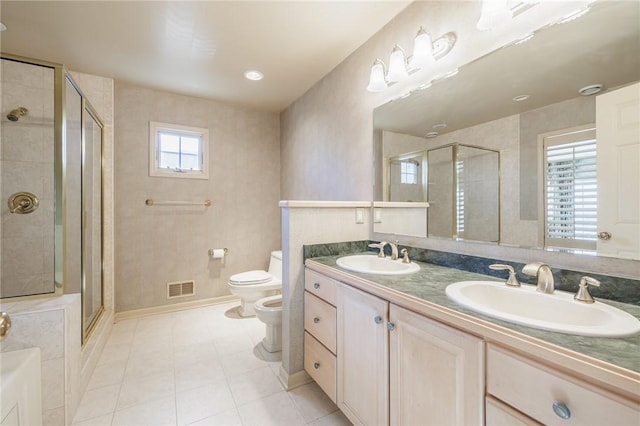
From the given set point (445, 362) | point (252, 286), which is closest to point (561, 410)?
point (445, 362)

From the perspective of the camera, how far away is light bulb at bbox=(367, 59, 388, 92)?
1735mm

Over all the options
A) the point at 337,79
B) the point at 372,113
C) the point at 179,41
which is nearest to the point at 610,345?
the point at 372,113

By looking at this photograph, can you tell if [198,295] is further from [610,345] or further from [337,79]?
[610,345]

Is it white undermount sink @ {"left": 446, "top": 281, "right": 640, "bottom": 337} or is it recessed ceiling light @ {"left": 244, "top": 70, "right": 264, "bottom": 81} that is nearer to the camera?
white undermount sink @ {"left": 446, "top": 281, "right": 640, "bottom": 337}

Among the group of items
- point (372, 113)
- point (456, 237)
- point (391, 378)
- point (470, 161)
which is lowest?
point (391, 378)

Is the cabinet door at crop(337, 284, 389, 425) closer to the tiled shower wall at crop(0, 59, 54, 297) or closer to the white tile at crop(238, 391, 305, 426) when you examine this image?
the white tile at crop(238, 391, 305, 426)

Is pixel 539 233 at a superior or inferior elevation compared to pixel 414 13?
inferior

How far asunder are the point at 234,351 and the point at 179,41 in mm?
2447

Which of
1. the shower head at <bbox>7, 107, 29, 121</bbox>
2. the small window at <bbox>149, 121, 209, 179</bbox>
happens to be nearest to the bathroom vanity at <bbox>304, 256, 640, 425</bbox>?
the small window at <bbox>149, 121, 209, 179</bbox>

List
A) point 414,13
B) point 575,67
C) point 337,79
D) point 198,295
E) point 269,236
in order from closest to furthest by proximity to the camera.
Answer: point 575,67
point 414,13
point 337,79
point 198,295
point 269,236

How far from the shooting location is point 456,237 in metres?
1.40

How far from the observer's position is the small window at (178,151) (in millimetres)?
2797

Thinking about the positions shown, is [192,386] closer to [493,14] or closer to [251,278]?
[251,278]

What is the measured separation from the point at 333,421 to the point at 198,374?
98 cm
